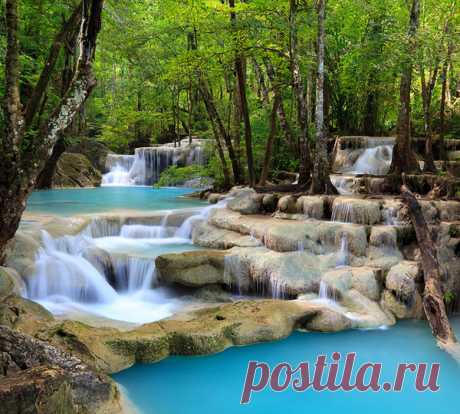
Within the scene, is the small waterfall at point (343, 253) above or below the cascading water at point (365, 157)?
below

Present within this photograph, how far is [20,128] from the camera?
4867mm

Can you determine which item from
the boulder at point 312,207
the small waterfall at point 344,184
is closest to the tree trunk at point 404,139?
the small waterfall at point 344,184

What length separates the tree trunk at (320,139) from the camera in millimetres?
10242

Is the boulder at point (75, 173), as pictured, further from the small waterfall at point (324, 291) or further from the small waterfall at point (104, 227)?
the small waterfall at point (324, 291)

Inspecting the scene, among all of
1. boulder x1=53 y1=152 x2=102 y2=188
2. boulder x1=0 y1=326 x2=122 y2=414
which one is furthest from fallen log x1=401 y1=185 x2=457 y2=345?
boulder x1=53 y1=152 x2=102 y2=188

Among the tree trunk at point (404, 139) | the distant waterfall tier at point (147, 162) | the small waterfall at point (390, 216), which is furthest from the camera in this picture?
the distant waterfall tier at point (147, 162)

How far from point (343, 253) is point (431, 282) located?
1793 millimetres

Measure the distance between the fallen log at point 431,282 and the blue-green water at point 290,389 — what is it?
21 centimetres

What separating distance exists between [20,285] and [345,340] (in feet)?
16.0

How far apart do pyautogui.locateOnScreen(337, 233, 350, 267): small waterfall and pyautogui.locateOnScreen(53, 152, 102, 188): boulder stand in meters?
16.6

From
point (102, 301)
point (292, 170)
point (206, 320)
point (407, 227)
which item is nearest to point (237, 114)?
point (292, 170)

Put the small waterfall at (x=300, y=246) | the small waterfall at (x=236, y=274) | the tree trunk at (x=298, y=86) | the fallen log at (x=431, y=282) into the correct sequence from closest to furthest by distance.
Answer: the fallen log at (x=431, y=282)
the small waterfall at (x=236, y=274)
the small waterfall at (x=300, y=246)
the tree trunk at (x=298, y=86)

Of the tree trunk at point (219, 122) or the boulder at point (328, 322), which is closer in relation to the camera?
the boulder at point (328, 322)

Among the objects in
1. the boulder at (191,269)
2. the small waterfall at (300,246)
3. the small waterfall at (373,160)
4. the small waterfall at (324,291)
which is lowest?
the small waterfall at (324,291)
